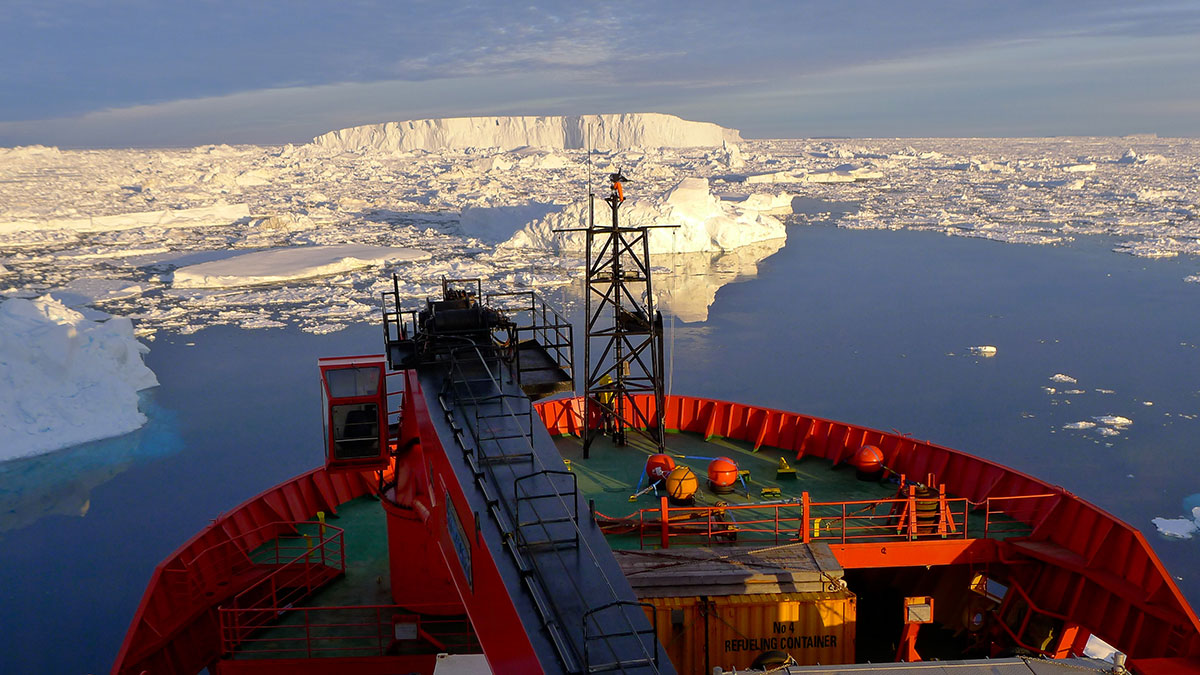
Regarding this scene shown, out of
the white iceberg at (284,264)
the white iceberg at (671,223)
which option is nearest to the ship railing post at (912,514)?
the white iceberg at (284,264)

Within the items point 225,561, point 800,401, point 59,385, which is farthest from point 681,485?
point 59,385

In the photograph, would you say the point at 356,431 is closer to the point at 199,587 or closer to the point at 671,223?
the point at 199,587

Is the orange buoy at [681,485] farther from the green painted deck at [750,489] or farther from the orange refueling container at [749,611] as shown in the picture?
the orange refueling container at [749,611]

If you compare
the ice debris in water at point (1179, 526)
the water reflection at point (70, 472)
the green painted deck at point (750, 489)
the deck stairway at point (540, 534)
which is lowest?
the water reflection at point (70, 472)

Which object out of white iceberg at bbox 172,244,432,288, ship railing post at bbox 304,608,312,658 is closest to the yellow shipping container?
ship railing post at bbox 304,608,312,658

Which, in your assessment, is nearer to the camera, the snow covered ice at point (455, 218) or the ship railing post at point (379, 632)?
the ship railing post at point (379, 632)

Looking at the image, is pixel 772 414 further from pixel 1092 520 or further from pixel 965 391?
pixel 965 391
